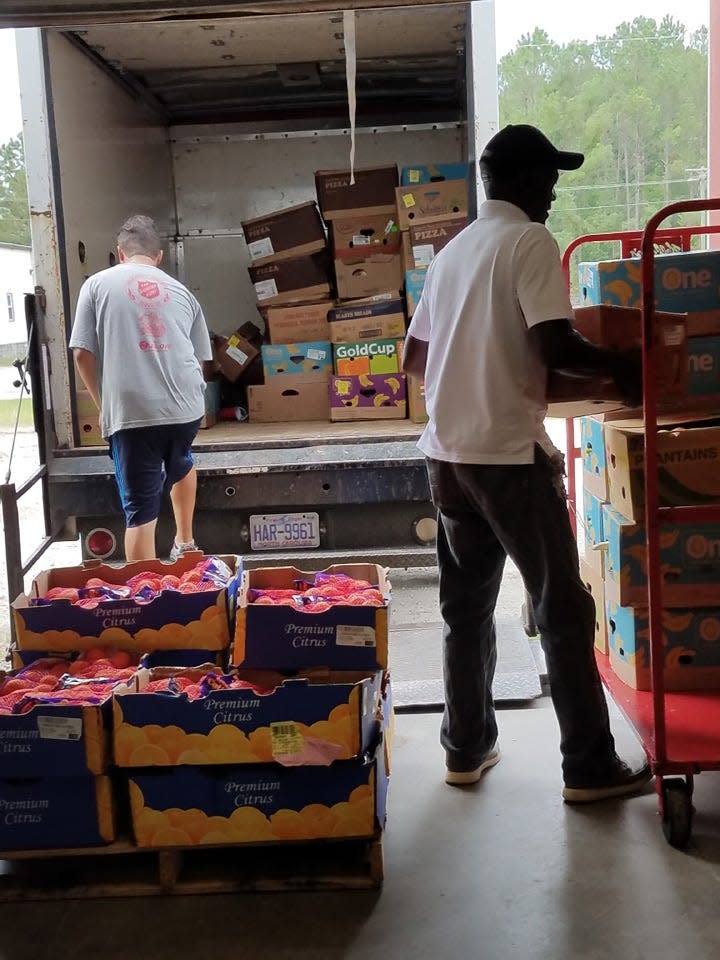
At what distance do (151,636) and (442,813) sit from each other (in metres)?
1.03

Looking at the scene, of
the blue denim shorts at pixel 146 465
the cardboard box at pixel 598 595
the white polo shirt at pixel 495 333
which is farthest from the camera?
the blue denim shorts at pixel 146 465

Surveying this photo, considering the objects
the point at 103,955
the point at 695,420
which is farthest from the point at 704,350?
the point at 103,955

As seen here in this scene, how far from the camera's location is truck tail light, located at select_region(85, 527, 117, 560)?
16.8 feet

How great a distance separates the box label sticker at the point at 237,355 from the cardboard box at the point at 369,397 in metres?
0.83

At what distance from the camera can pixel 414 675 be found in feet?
14.4

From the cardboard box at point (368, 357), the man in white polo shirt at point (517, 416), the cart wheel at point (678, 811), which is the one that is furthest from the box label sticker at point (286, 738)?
the cardboard box at point (368, 357)

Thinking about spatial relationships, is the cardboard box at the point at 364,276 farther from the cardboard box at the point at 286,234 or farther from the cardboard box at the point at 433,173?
the cardboard box at the point at 433,173

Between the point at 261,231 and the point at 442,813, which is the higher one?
the point at 261,231

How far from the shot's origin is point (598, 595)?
155 inches

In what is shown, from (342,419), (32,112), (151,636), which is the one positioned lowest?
(151,636)

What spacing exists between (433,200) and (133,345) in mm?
2016

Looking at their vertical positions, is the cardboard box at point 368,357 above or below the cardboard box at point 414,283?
below

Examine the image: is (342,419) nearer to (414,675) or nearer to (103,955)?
(414,675)

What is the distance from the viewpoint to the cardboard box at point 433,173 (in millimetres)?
5977
